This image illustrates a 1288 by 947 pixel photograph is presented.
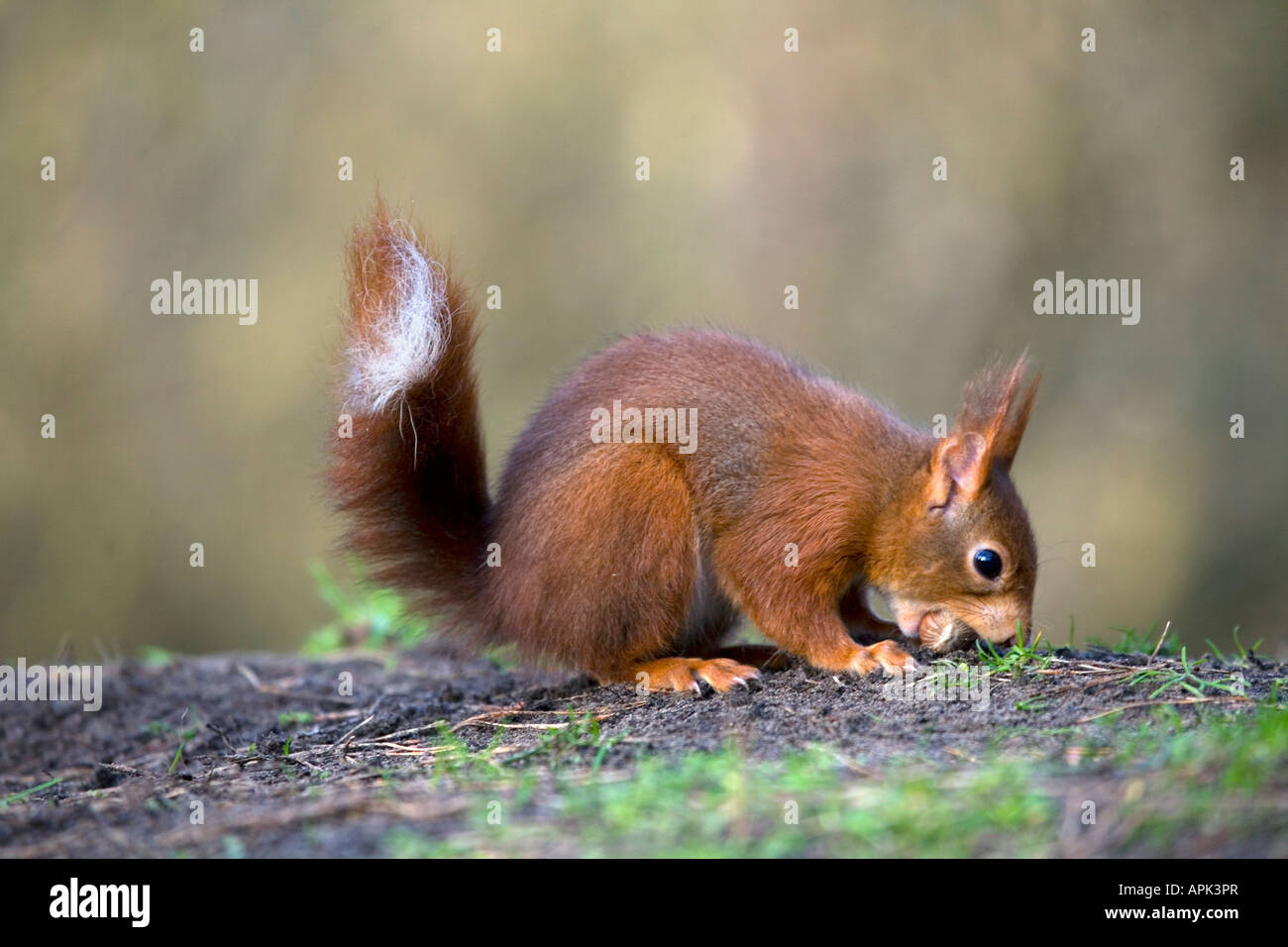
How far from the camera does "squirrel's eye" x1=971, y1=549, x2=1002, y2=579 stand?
3.57 m

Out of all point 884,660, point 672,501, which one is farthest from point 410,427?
point 884,660

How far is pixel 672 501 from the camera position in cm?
357

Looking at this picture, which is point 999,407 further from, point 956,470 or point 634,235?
point 634,235

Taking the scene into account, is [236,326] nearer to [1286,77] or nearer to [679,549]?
[679,549]

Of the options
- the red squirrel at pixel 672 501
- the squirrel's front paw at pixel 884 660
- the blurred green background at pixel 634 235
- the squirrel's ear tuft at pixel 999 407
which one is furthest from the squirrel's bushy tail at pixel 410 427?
the blurred green background at pixel 634 235

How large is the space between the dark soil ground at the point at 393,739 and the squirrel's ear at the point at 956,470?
48 cm

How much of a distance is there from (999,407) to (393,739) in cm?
199

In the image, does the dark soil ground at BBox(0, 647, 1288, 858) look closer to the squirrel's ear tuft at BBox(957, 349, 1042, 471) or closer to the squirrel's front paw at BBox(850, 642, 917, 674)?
the squirrel's front paw at BBox(850, 642, 917, 674)

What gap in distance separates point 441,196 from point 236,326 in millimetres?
1836

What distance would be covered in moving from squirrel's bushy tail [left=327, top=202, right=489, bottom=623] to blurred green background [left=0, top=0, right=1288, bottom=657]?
442 centimetres

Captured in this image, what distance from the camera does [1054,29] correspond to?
8195 mm

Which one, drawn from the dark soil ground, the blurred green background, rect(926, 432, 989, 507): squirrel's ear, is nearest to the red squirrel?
rect(926, 432, 989, 507): squirrel's ear

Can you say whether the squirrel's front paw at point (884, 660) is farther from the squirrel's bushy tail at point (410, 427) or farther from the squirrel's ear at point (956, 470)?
the squirrel's bushy tail at point (410, 427)
